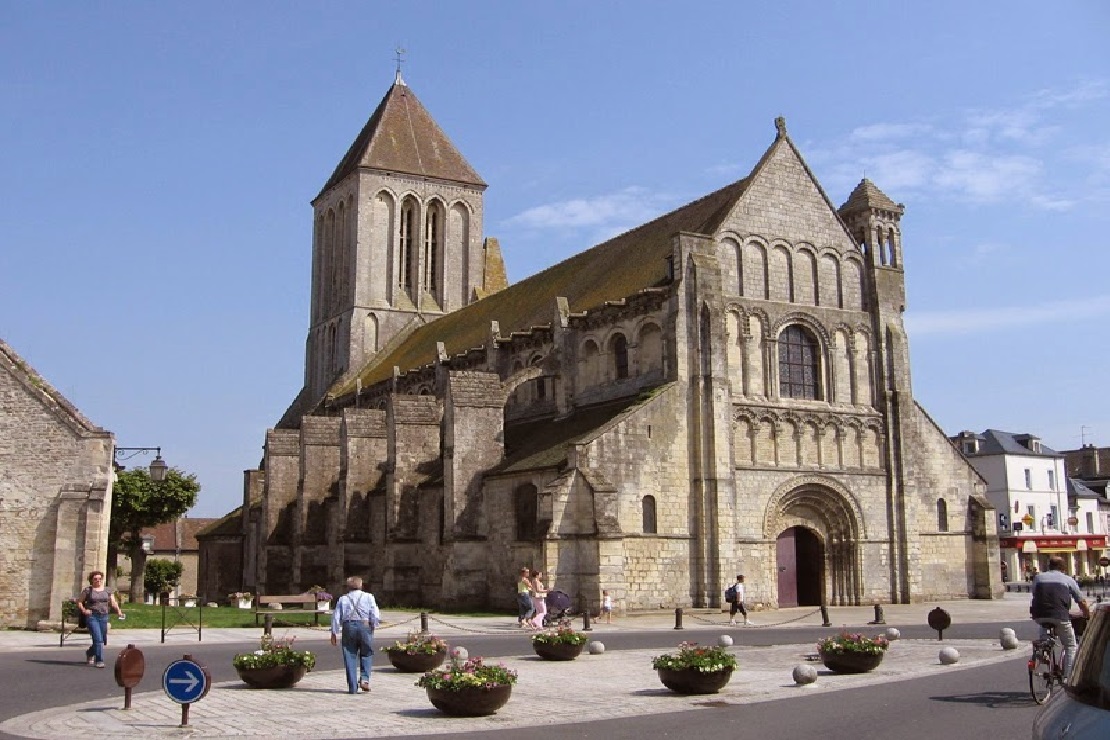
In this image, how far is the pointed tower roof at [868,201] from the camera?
123 ft

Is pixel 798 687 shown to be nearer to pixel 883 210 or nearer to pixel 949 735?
pixel 949 735

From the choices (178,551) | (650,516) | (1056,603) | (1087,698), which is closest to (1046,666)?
(1056,603)

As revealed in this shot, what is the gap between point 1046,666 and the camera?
509 inches

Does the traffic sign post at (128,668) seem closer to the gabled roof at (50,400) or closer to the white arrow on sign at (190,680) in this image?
the white arrow on sign at (190,680)

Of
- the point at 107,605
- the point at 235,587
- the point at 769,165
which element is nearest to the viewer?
the point at 107,605

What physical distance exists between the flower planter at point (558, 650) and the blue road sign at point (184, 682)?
805 cm

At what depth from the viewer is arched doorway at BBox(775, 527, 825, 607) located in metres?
34.2

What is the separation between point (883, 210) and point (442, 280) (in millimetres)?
27665

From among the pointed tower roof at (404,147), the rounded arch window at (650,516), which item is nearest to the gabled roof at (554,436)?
the rounded arch window at (650,516)

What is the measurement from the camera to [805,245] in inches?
1414

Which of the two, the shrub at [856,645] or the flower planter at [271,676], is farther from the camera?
the shrub at [856,645]

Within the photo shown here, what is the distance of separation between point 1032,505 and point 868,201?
33783 mm

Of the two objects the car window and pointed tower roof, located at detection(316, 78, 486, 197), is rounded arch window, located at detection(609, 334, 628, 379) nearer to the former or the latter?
pointed tower roof, located at detection(316, 78, 486, 197)

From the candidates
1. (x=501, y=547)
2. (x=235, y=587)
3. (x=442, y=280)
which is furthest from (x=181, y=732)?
(x=442, y=280)
